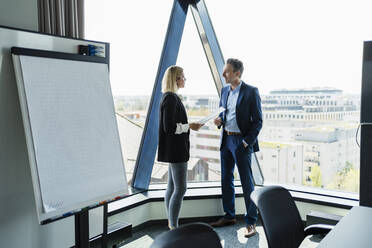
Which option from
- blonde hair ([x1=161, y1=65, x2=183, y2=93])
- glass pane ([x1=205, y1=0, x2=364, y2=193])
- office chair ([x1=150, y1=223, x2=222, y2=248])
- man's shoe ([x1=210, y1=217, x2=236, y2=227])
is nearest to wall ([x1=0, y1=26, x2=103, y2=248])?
blonde hair ([x1=161, y1=65, x2=183, y2=93])

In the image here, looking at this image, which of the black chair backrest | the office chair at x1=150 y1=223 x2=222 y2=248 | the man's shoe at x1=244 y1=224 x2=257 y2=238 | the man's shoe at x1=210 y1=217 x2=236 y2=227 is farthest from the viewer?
the man's shoe at x1=210 y1=217 x2=236 y2=227

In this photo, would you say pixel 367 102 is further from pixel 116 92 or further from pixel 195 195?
pixel 116 92

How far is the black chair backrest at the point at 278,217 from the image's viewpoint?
5.15ft

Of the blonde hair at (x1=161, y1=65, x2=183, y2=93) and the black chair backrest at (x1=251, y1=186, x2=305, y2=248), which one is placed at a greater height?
the blonde hair at (x1=161, y1=65, x2=183, y2=93)

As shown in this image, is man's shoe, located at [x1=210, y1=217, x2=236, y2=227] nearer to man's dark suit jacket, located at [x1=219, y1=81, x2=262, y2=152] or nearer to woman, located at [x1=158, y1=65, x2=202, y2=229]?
woman, located at [x1=158, y1=65, x2=202, y2=229]

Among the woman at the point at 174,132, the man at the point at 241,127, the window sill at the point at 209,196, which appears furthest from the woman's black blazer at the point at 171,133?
the window sill at the point at 209,196

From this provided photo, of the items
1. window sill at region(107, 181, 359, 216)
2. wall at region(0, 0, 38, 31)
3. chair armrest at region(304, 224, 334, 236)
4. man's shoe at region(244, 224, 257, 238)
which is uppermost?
wall at region(0, 0, 38, 31)

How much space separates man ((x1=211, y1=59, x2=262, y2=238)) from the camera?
3074 mm

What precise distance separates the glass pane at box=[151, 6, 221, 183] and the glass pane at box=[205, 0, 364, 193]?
0.36m

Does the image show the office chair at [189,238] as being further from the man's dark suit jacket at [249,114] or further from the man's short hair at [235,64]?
the man's short hair at [235,64]

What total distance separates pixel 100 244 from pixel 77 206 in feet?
2.33

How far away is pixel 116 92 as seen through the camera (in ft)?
10.6

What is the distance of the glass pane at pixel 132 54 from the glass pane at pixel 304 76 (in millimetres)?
725

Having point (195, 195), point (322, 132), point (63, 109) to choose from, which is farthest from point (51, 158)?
point (322, 132)
